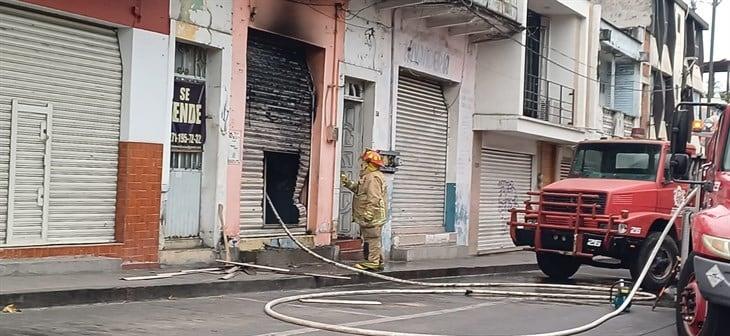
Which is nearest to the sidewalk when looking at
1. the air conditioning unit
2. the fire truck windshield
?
the fire truck windshield

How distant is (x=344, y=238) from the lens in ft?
53.4

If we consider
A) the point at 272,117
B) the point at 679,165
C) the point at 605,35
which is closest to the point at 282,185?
the point at 272,117

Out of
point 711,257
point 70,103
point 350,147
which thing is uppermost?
point 70,103

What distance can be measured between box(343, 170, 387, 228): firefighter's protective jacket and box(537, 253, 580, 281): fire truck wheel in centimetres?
374

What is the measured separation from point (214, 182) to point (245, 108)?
4.49 feet

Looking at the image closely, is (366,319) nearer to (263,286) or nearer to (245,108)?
(263,286)

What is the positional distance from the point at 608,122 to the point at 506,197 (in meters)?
6.54

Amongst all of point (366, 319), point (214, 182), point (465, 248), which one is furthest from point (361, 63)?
point (366, 319)

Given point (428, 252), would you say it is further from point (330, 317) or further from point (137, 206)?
point (330, 317)

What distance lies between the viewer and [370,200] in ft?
45.9

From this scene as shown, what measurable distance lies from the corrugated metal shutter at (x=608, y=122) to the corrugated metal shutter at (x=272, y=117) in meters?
14.4

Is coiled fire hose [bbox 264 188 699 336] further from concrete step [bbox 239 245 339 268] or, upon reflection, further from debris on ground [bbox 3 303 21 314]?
debris on ground [bbox 3 303 21 314]

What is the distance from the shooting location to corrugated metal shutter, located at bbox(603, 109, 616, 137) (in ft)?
89.1

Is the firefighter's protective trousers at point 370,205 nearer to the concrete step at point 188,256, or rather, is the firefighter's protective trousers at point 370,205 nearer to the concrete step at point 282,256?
the concrete step at point 282,256
